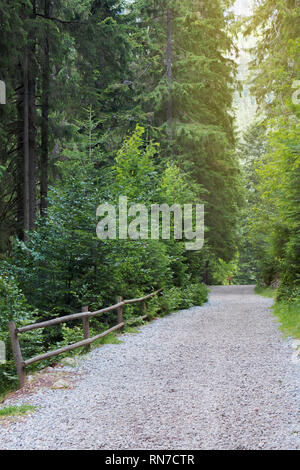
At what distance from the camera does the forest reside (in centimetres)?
1180

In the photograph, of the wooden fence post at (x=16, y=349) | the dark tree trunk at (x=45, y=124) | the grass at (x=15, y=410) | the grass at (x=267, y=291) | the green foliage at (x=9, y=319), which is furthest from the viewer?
the grass at (x=267, y=291)

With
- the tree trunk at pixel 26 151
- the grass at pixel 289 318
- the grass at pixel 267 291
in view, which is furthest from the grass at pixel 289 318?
the grass at pixel 267 291

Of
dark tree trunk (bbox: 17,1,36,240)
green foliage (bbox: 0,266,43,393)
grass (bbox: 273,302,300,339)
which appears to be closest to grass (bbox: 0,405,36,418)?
green foliage (bbox: 0,266,43,393)

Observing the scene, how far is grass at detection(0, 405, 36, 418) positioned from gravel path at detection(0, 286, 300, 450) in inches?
5.6

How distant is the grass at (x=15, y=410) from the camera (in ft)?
19.9

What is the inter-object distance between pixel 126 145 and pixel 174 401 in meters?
11.9

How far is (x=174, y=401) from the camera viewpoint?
658cm

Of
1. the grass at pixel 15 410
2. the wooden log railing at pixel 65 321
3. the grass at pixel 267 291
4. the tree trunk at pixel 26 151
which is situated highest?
the tree trunk at pixel 26 151

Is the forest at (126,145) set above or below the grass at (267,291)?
above

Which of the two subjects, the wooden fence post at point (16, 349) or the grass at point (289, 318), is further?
the grass at point (289, 318)

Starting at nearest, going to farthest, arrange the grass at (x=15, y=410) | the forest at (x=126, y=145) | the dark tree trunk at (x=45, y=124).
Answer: the grass at (x=15, y=410), the forest at (x=126, y=145), the dark tree trunk at (x=45, y=124)

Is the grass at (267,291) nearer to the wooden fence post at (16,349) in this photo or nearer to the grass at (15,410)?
the wooden fence post at (16,349)

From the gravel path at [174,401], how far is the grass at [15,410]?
0.47 feet
